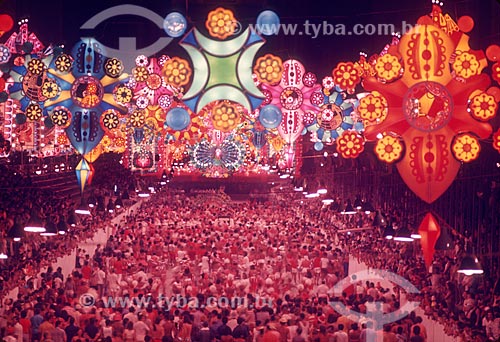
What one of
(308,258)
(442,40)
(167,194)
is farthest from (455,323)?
(167,194)

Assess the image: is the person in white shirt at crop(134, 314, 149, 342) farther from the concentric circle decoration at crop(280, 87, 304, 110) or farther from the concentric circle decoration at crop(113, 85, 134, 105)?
the concentric circle decoration at crop(280, 87, 304, 110)

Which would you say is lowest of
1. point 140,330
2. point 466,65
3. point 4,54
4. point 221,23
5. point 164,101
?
point 140,330

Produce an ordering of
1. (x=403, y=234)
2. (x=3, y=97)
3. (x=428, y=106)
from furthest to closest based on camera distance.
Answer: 1. (x=403, y=234)
2. (x=3, y=97)
3. (x=428, y=106)

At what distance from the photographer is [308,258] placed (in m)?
22.8

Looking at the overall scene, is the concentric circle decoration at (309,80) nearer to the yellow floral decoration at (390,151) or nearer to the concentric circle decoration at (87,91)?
the yellow floral decoration at (390,151)

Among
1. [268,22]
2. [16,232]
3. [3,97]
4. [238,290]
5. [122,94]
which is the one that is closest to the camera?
[268,22]

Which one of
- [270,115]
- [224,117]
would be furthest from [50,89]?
[270,115]

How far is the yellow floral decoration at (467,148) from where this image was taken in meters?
11.6

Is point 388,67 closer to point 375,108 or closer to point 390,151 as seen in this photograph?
point 375,108

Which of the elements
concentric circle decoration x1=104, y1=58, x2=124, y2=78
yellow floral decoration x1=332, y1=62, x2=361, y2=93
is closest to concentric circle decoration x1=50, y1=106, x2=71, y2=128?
concentric circle decoration x1=104, y1=58, x2=124, y2=78

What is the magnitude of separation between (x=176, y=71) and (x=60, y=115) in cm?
209

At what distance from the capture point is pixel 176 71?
487 inches

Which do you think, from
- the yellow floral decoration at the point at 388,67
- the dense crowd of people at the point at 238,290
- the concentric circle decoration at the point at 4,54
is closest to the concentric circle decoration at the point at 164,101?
the concentric circle decoration at the point at 4,54

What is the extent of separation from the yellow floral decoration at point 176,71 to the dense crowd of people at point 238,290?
12.5 feet
